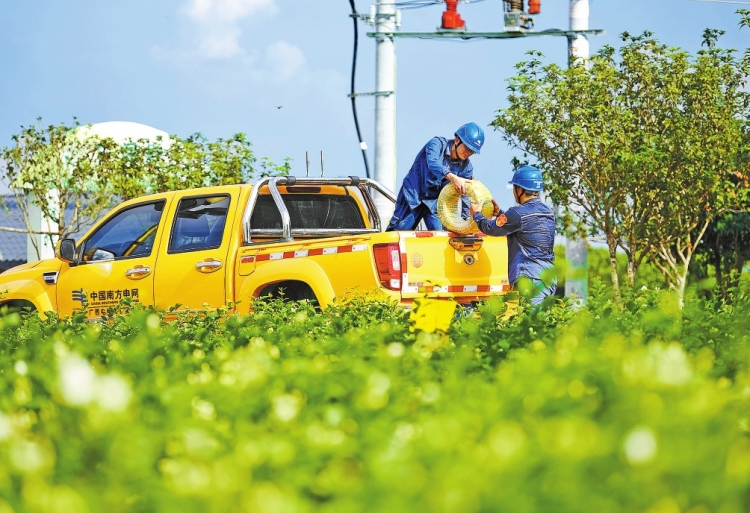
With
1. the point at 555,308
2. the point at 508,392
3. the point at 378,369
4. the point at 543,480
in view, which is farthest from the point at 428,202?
the point at 543,480

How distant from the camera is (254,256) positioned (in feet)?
31.5

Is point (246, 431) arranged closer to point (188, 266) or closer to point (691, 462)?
point (691, 462)

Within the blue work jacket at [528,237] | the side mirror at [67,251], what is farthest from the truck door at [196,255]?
the blue work jacket at [528,237]

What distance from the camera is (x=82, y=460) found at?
2738 mm

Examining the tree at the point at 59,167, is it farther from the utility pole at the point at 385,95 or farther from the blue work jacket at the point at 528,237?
the blue work jacket at the point at 528,237

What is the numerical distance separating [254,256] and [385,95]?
27.5 feet

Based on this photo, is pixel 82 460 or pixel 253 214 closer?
pixel 82 460

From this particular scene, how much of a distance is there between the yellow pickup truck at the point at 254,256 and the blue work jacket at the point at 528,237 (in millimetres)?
139

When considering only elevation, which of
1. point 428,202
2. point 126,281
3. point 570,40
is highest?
point 570,40

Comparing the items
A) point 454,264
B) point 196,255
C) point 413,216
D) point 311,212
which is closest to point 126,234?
point 196,255

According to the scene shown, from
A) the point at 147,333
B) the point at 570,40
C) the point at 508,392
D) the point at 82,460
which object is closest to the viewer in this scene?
the point at 82,460

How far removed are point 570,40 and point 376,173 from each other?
3.92m

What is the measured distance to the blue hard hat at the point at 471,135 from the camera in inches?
399

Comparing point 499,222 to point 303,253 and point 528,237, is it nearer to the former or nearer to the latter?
point 528,237
